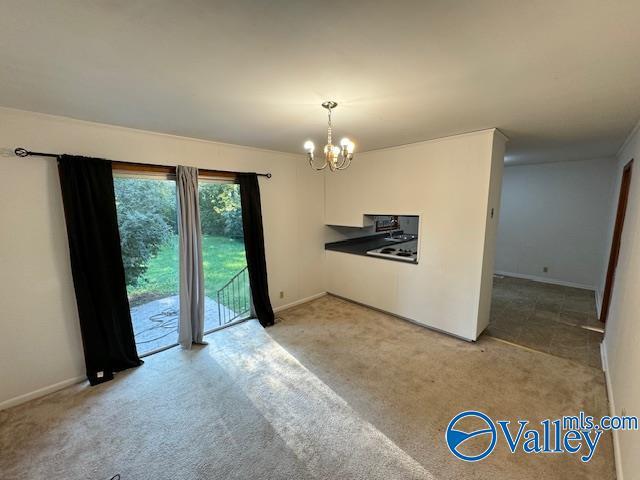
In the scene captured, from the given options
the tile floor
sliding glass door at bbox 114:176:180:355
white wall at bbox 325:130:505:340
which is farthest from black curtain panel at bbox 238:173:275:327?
the tile floor

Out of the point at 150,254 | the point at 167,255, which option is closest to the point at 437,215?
the point at 167,255

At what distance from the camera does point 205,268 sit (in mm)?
3369

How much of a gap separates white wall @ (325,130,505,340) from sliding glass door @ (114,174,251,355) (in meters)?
1.85

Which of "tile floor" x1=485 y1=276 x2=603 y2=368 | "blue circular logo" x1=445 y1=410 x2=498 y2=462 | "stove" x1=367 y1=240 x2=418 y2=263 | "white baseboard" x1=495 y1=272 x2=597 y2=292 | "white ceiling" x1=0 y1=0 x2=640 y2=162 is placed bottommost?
"blue circular logo" x1=445 y1=410 x2=498 y2=462

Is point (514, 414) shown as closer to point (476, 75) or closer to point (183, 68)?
point (476, 75)

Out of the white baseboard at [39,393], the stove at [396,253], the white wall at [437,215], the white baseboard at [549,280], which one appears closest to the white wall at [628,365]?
the white wall at [437,215]

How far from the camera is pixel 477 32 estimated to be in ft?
3.75

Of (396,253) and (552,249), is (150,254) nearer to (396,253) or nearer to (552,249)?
(396,253)

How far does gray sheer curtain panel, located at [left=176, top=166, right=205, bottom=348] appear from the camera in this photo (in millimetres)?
2949

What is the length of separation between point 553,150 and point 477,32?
372cm

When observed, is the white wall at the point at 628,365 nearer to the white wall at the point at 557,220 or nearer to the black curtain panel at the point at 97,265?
the white wall at the point at 557,220

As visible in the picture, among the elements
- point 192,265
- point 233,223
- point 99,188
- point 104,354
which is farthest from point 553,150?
point 104,354

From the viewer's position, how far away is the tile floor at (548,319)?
2963 millimetres

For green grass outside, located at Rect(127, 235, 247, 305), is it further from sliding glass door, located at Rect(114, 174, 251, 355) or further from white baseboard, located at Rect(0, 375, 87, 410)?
white baseboard, located at Rect(0, 375, 87, 410)
